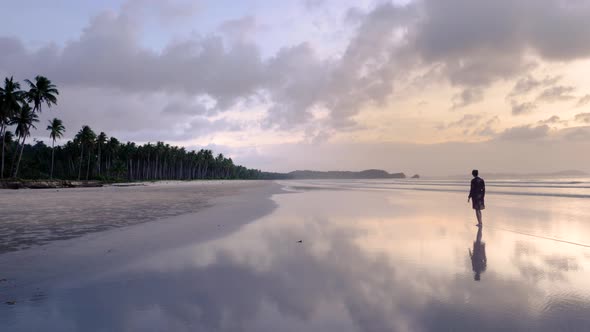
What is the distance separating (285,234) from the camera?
35.1ft

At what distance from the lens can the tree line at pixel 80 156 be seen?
55062 mm

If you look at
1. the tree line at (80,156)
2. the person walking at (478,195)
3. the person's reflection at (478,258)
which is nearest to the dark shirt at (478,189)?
the person walking at (478,195)

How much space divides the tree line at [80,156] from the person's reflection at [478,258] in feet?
209

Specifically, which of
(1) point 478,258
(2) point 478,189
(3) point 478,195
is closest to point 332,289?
(1) point 478,258

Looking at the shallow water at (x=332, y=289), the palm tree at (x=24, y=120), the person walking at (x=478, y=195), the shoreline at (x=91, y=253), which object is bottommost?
the shallow water at (x=332, y=289)

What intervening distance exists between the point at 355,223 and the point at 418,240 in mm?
3627

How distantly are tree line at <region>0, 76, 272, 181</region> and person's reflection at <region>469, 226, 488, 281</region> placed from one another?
209ft

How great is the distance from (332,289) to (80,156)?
11496 cm

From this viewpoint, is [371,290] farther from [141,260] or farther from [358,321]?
[141,260]

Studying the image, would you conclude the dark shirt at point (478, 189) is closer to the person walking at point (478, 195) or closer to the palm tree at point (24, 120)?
the person walking at point (478, 195)

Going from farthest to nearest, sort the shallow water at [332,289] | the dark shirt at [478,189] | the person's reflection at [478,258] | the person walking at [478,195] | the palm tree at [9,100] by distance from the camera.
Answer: the palm tree at [9,100] < the dark shirt at [478,189] < the person walking at [478,195] < the person's reflection at [478,258] < the shallow water at [332,289]

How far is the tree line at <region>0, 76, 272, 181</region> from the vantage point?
5506cm

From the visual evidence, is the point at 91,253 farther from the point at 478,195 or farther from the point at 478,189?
the point at 478,189

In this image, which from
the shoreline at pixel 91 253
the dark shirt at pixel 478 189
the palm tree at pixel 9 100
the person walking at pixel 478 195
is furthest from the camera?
the palm tree at pixel 9 100
